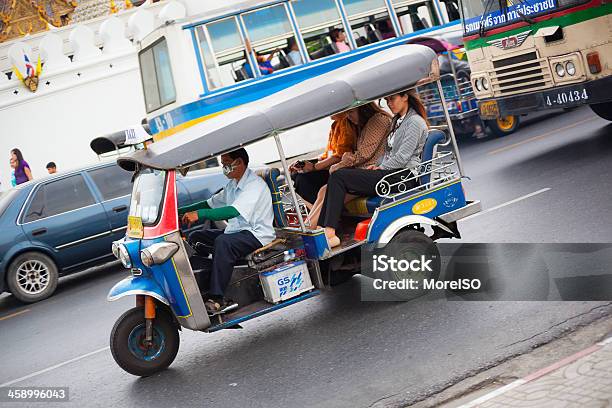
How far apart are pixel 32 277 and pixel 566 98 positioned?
7.78 metres

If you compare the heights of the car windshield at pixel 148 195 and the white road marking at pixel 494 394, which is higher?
the car windshield at pixel 148 195

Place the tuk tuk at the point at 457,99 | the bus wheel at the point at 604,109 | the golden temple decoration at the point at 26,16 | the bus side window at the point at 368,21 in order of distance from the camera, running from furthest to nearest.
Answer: the golden temple decoration at the point at 26,16 < the bus side window at the point at 368,21 < the tuk tuk at the point at 457,99 < the bus wheel at the point at 604,109

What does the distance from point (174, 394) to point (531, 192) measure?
5.63 m

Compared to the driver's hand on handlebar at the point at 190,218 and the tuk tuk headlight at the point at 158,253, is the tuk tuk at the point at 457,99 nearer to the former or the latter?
the driver's hand on handlebar at the point at 190,218

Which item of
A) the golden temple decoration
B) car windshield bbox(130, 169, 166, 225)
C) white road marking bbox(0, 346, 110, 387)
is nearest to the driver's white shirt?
car windshield bbox(130, 169, 166, 225)

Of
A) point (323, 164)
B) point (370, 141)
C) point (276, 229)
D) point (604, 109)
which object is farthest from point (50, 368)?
point (604, 109)

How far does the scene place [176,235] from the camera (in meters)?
6.55

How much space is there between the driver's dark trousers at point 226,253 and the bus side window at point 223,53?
9.20 meters

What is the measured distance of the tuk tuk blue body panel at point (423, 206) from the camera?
23.1 ft

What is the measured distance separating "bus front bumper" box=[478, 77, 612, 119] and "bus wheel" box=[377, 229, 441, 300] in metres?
4.28

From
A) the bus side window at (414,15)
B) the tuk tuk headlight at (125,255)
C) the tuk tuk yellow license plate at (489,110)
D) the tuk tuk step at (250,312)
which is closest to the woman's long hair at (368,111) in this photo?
the tuk tuk step at (250,312)

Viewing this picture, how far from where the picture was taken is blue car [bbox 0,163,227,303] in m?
11.5

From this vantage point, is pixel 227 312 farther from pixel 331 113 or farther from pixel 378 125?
pixel 378 125

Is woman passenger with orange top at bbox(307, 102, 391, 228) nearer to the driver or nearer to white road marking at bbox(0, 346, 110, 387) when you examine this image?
the driver
